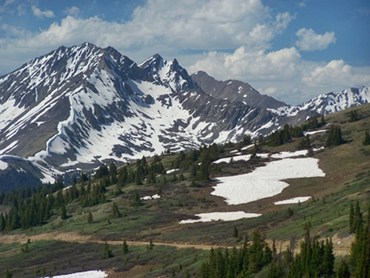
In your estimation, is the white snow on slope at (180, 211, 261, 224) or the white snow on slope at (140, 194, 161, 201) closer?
the white snow on slope at (180, 211, 261, 224)

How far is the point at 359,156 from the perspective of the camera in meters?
183

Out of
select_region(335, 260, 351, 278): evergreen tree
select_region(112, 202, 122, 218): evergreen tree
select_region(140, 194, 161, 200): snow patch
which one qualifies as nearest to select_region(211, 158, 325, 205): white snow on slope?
select_region(140, 194, 161, 200): snow patch

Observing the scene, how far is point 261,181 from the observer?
586ft

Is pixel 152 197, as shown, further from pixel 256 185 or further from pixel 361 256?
pixel 361 256

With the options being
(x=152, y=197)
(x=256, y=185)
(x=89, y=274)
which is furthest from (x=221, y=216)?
(x=89, y=274)

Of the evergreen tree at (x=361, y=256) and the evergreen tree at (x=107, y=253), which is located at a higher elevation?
the evergreen tree at (x=361, y=256)

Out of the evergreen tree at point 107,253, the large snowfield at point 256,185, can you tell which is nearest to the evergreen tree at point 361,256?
the evergreen tree at point 107,253

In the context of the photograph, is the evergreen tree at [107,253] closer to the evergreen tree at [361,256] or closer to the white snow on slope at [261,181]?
the white snow on slope at [261,181]

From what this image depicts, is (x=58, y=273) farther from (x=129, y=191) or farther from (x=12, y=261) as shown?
(x=129, y=191)

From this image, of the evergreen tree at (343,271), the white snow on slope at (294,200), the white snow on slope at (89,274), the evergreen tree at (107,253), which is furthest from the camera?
the white snow on slope at (294,200)

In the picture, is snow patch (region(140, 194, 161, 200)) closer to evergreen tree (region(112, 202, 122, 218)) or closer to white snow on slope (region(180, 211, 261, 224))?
evergreen tree (region(112, 202, 122, 218))

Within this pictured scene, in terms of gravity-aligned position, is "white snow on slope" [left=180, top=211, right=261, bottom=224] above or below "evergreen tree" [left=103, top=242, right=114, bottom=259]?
above

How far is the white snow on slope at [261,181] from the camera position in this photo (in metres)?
167

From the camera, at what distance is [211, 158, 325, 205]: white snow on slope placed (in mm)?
167250
